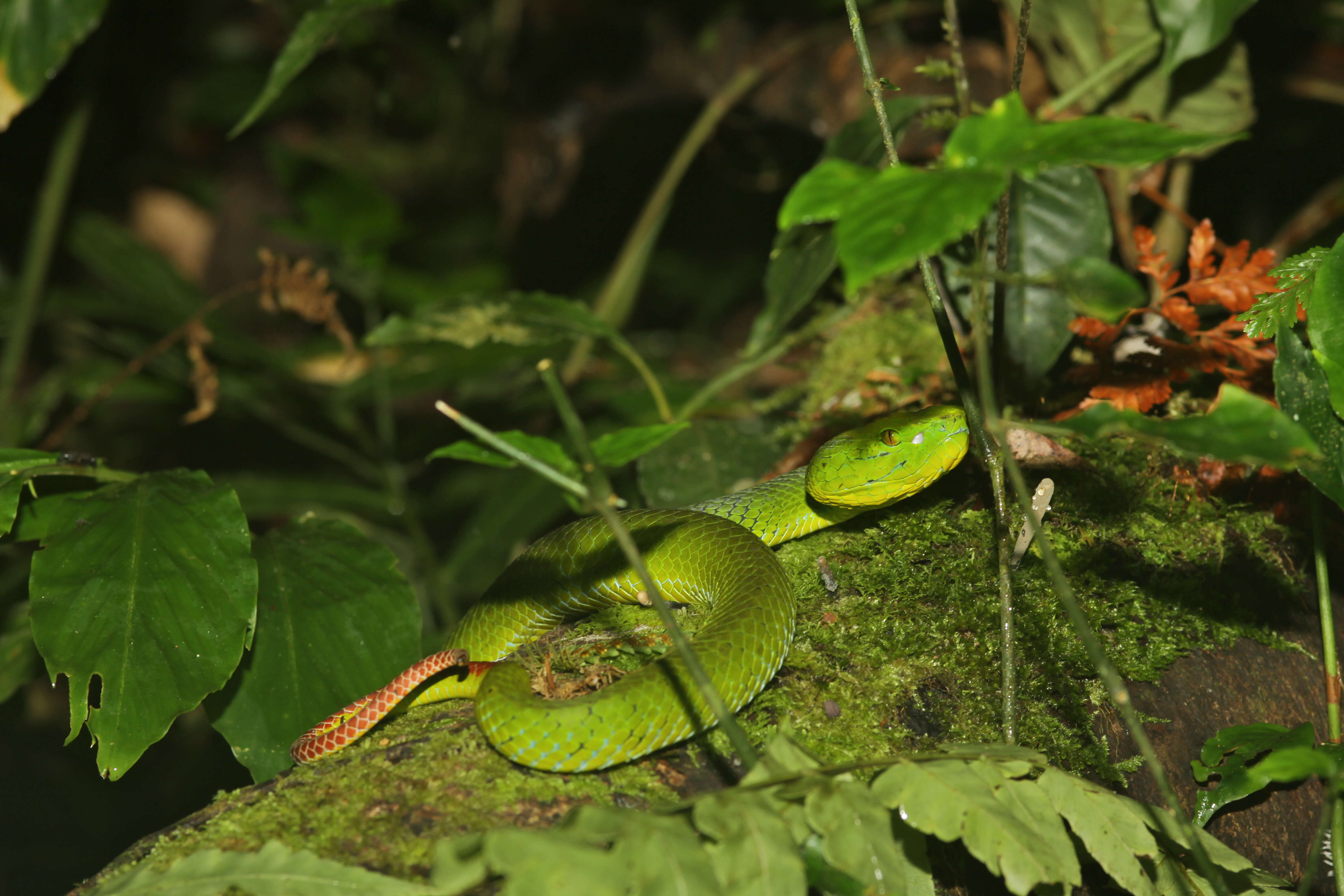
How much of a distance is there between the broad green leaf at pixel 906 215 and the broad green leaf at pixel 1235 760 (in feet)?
4.99

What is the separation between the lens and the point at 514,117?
6305mm

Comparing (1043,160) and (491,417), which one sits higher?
(1043,160)

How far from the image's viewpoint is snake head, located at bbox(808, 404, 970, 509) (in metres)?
2.56

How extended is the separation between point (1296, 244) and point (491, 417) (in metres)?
4.63

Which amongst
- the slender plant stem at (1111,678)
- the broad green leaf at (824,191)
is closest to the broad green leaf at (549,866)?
the slender plant stem at (1111,678)

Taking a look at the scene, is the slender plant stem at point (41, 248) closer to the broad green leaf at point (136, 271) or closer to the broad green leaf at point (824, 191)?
the broad green leaf at point (136, 271)

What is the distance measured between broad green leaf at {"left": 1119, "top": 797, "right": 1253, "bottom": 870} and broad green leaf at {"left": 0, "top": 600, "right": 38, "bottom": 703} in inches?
125

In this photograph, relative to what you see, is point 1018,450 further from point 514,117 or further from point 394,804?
point 514,117

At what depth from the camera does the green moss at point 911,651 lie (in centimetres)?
181

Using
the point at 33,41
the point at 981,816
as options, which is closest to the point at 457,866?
the point at 981,816


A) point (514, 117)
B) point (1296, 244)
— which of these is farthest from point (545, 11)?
point (1296, 244)

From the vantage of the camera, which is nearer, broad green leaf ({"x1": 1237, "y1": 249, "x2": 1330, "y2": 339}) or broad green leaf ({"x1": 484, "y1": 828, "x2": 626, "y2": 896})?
broad green leaf ({"x1": 484, "y1": 828, "x2": 626, "y2": 896})

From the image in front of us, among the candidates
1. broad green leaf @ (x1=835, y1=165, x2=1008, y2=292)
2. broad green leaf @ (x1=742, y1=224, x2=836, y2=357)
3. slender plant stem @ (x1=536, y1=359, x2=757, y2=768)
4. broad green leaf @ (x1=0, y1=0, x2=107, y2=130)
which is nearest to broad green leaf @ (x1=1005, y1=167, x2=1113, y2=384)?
broad green leaf @ (x1=742, y1=224, x2=836, y2=357)

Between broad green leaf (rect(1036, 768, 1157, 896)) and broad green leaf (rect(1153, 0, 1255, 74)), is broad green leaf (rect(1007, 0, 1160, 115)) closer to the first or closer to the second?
broad green leaf (rect(1153, 0, 1255, 74))
